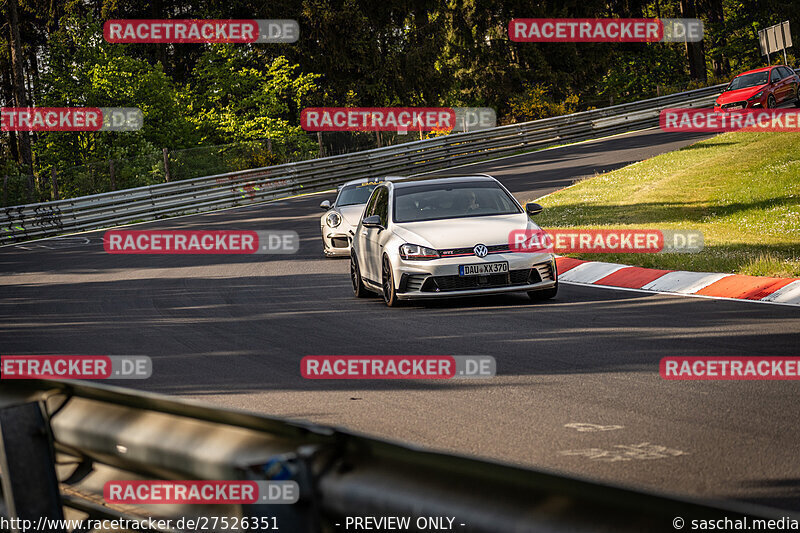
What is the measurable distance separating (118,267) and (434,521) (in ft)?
62.3

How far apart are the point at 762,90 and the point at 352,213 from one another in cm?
2027

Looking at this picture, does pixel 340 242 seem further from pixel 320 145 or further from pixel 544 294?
pixel 320 145

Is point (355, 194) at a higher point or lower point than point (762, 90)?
lower

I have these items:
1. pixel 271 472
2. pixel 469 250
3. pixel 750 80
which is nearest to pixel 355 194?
pixel 469 250

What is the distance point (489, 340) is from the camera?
31.0 ft

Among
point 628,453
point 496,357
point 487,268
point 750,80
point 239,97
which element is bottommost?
point 628,453

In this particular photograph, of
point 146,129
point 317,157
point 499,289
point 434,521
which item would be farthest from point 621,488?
point 146,129

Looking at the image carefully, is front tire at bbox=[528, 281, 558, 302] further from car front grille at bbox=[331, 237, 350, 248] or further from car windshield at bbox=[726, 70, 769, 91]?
car windshield at bbox=[726, 70, 769, 91]

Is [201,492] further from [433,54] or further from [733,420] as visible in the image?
[433,54]

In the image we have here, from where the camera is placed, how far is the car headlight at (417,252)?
1167cm

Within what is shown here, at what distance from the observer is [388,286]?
1231 cm

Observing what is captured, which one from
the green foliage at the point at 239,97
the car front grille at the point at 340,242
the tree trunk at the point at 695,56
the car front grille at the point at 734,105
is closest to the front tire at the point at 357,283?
the car front grille at the point at 340,242

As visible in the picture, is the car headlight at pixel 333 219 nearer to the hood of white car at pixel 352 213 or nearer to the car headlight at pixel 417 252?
the hood of white car at pixel 352 213

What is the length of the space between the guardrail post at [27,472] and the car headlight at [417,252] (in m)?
8.27
